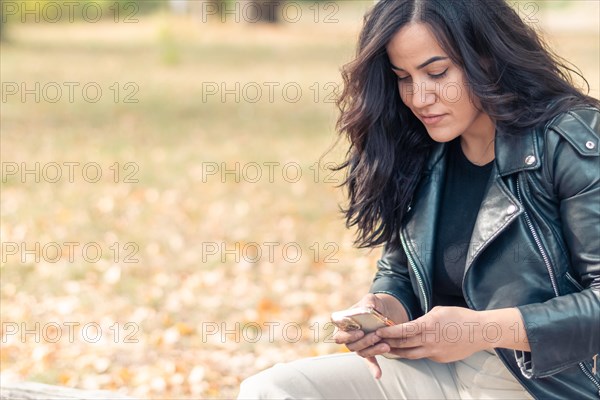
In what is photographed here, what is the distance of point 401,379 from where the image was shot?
2.50 meters

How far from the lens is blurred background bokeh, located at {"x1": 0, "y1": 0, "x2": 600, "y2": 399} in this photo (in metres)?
4.69

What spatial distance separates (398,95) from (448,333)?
31.7 inches

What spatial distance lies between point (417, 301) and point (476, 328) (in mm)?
489

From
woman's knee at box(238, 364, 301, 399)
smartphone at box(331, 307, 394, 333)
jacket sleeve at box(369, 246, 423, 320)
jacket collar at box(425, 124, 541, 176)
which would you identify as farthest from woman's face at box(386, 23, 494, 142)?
woman's knee at box(238, 364, 301, 399)

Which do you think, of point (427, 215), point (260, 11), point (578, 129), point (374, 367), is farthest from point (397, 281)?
point (260, 11)

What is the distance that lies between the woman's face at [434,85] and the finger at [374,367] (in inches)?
24.1

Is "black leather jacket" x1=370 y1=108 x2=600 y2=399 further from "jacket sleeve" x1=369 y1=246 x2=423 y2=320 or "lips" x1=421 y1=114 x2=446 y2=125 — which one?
"jacket sleeve" x1=369 y1=246 x2=423 y2=320

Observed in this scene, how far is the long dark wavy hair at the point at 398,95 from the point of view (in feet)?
7.93

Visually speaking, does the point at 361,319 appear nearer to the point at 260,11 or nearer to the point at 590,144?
the point at 590,144

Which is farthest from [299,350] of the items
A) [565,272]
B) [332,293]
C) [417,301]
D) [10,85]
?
[10,85]

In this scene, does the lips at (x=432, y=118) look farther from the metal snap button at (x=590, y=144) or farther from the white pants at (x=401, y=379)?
the white pants at (x=401, y=379)

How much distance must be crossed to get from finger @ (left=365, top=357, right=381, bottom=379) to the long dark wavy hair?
16.4 inches

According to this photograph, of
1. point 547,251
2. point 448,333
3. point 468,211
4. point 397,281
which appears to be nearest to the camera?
point 448,333

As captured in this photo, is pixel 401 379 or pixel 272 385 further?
pixel 401 379
